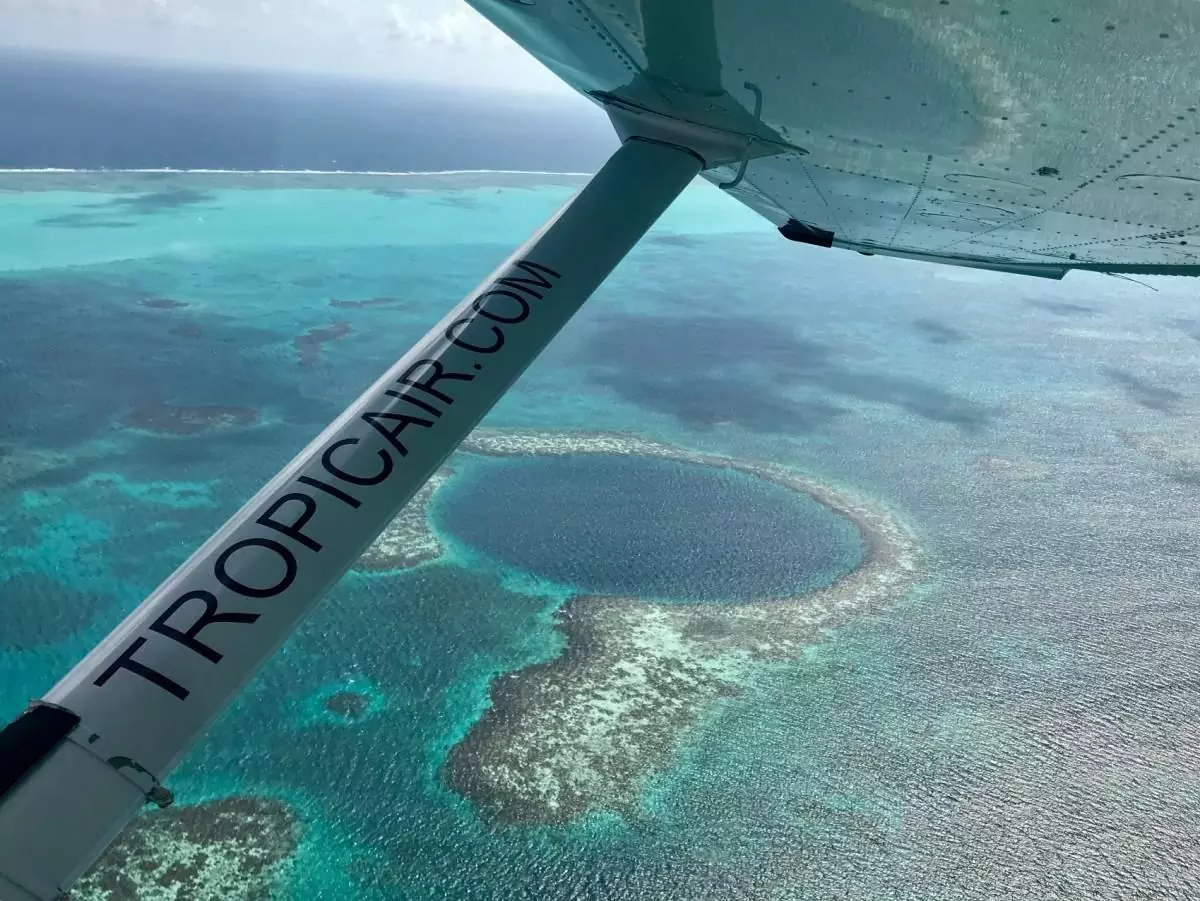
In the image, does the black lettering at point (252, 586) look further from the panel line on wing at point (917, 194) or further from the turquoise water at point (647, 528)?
the turquoise water at point (647, 528)

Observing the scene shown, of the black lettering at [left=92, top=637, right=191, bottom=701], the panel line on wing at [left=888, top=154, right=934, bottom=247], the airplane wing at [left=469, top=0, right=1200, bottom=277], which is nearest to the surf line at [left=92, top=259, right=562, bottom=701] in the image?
the black lettering at [left=92, top=637, right=191, bottom=701]

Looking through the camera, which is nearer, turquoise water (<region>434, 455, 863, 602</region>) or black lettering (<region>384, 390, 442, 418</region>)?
black lettering (<region>384, 390, 442, 418</region>)

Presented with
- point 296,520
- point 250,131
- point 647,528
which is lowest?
point 296,520

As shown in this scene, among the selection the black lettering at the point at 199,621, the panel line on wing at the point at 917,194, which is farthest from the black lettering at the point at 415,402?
the panel line on wing at the point at 917,194

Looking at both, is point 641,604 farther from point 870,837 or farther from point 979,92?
point 979,92

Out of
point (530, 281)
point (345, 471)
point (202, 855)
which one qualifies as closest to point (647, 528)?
point (202, 855)

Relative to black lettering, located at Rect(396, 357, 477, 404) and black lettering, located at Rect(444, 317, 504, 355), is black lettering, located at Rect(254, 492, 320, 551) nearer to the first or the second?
black lettering, located at Rect(396, 357, 477, 404)

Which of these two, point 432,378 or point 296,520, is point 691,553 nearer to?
point 432,378

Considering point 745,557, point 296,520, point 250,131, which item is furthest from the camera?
point 250,131
